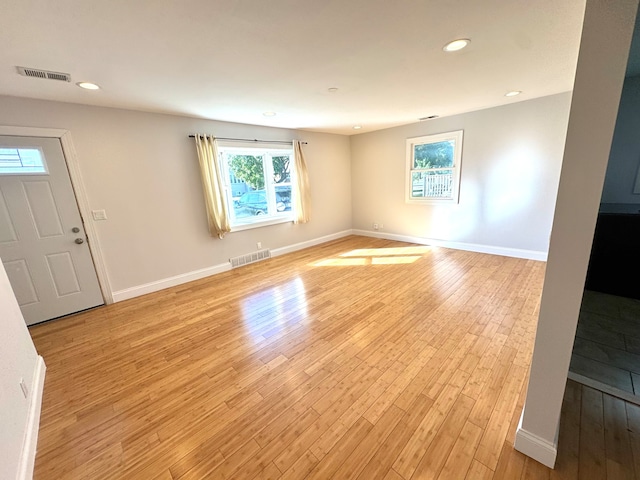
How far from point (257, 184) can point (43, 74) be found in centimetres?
286

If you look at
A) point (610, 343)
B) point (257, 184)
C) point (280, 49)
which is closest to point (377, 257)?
point (257, 184)

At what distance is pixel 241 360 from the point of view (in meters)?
2.12

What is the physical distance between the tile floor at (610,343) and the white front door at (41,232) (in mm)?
4995

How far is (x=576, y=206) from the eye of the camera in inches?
39.9

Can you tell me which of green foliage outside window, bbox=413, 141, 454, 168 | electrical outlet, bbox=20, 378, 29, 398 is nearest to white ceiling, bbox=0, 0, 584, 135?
green foliage outside window, bbox=413, 141, 454, 168

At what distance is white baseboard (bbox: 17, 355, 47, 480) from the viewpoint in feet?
4.26

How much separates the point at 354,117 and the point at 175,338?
154 inches

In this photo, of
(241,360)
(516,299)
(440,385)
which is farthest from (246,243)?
(516,299)

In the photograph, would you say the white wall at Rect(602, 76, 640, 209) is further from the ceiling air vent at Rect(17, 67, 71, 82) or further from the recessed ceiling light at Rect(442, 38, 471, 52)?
the ceiling air vent at Rect(17, 67, 71, 82)

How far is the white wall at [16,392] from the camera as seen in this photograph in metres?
1.24

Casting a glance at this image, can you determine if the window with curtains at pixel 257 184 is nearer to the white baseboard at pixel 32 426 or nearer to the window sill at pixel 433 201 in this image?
the window sill at pixel 433 201

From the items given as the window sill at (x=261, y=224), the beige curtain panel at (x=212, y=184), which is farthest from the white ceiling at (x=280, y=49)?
the window sill at (x=261, y=224)

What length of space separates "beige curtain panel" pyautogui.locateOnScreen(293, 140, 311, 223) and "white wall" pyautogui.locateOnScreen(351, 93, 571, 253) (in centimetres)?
174

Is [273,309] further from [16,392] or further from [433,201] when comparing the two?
[433,201]
